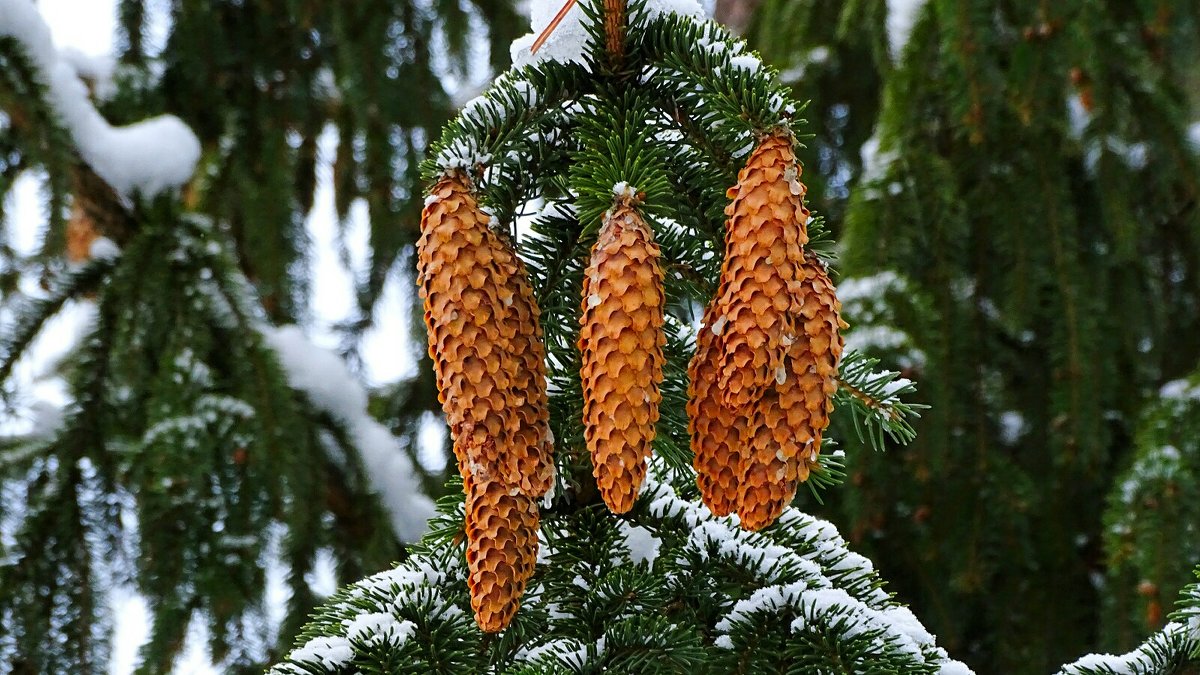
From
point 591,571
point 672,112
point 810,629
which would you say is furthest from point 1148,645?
point 672,112

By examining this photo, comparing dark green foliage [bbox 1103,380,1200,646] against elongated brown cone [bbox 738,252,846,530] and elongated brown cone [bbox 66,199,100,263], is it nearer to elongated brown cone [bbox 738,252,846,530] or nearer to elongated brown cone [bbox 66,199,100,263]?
elongated brown cone [bbox 738,252,846,530]

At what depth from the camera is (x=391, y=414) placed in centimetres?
289

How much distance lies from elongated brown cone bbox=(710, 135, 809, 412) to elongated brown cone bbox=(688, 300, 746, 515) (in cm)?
2

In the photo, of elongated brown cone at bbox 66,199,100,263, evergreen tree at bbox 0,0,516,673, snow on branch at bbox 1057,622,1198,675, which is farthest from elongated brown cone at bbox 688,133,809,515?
elongated brown cone at bbox 66,199,100,263

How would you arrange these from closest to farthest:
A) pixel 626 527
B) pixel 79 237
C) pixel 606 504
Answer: pixel 606 504 < pixel 626 527 < pixel 79 237

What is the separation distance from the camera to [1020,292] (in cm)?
209

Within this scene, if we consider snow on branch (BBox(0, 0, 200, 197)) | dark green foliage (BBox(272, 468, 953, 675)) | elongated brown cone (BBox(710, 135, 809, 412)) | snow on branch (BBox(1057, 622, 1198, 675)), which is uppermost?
snow on branch (BBox(0, 0, 200, 197))

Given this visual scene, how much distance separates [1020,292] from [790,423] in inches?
63.4

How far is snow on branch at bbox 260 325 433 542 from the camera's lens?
196 cm

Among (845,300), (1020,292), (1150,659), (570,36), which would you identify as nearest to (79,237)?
(845,300)

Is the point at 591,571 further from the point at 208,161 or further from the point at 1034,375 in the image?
the point at 208,161

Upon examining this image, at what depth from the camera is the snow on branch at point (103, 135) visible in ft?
5.28

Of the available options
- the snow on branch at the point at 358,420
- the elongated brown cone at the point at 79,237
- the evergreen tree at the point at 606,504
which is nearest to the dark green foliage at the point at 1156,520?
the evergreen tree at the point at 606,504

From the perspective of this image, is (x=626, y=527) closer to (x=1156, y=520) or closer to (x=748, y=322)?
(x=748, y=322)
